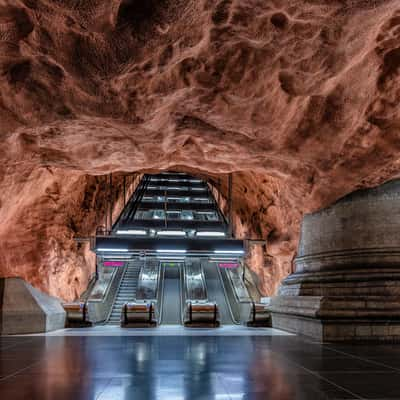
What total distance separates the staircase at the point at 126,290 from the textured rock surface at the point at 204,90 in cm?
491

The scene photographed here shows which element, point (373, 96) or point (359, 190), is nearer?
point (373, 96)

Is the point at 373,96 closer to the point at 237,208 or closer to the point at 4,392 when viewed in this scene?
the point at 4,392

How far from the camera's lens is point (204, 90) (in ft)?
18.3

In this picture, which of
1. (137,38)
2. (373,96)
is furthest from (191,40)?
(373,96)

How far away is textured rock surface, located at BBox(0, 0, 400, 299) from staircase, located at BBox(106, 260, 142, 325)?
491 cm

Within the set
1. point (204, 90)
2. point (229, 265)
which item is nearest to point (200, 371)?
point (204, 90)

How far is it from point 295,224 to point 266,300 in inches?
108

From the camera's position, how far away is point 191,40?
445cm

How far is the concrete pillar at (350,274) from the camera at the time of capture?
6.10 metres

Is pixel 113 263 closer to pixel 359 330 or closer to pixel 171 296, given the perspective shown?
pixel 171 296

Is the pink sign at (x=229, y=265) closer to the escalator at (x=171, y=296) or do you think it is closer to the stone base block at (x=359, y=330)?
the escalator at (x=171, y=296)

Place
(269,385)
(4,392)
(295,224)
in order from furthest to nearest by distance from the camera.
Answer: (295,224) → (269,385) → (4,392)

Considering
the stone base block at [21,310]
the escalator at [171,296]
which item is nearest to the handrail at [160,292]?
the escalator at [171,296]

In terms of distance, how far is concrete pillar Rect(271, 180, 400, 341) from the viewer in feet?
20.0
